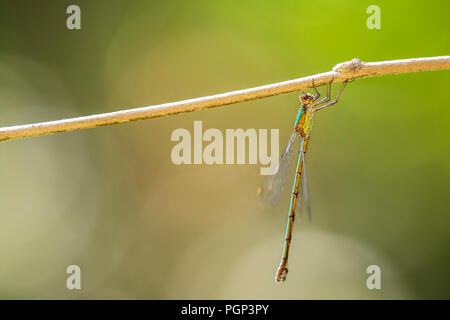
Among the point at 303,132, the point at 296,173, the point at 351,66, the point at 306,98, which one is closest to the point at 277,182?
the point at 296,173

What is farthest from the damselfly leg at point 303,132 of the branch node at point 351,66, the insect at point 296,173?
the branch node at point 351,66

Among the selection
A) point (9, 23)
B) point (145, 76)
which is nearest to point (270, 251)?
point (145, 76)

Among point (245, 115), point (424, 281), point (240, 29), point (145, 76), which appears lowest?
point (424, 281)

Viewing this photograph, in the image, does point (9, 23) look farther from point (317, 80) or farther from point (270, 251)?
point (317, 80)

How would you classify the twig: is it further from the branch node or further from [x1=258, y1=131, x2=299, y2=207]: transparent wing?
[x1=258, y1=131, x2=299, y2=207]: transparent wing

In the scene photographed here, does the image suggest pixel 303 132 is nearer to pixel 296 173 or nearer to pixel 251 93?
pixel 296 173

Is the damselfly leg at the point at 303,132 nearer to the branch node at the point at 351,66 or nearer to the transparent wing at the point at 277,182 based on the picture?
the transparent wing at the point at 277,182
